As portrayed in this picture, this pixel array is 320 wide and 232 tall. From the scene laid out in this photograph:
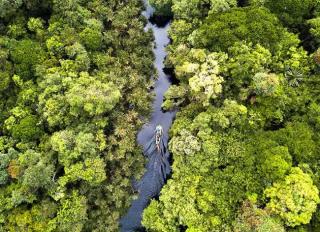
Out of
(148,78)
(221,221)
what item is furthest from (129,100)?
(221,221)

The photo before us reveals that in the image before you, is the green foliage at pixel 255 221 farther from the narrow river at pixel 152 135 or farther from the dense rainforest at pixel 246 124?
the narrow river at pixel 152 135

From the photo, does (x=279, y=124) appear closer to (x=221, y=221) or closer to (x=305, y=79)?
(x=305, y=79)

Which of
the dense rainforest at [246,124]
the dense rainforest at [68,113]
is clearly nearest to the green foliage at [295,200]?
the dense rainforest at [246,124]

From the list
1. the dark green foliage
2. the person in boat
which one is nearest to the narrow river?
the person in boat

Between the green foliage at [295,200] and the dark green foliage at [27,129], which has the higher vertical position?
the dark green foliage at [27,129]

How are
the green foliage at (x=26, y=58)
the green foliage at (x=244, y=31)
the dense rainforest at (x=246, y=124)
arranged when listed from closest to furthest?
the dense rainforest at (x=246, y=124)
the green foliage at (x=244, y=31)
the green foliage at (x=26, y=58)

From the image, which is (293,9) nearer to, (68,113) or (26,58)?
(68,113)

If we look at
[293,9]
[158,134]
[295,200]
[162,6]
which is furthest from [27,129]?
[293,9]
